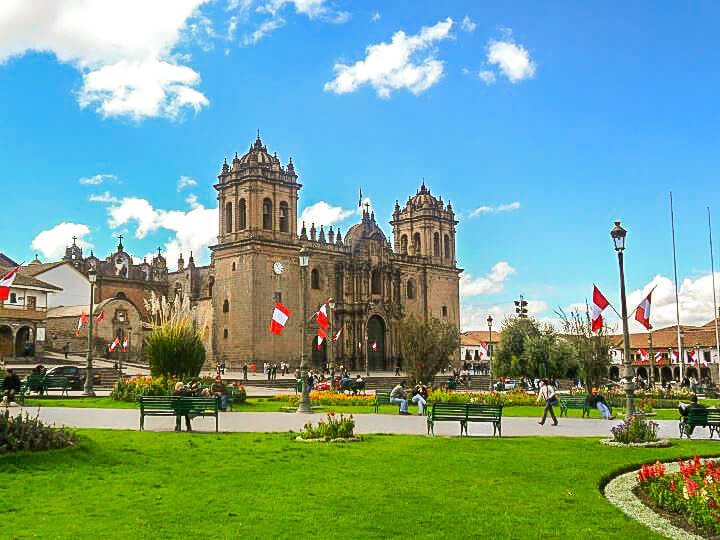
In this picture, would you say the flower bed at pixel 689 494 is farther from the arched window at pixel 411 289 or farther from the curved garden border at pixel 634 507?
the arched window at pixel 411 289

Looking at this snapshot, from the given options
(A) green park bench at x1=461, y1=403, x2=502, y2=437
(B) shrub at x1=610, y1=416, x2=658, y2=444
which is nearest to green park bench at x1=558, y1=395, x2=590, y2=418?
(A) green park bench at x1=461, y1=403, x2=502, y2=437

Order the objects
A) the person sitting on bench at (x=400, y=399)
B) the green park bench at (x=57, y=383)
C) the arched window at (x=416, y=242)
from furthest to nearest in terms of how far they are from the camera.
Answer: the arched window at (x=416, y=242) → the green park bench at (x=57, y=383) → the person sitting on bench at (x=400, y=399)

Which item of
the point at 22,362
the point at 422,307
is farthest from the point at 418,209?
the point at 22,362

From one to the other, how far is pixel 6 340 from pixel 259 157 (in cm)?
2050

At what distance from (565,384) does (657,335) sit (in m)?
28.3

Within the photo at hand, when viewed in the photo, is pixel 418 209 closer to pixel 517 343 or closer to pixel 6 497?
pixel 517 343

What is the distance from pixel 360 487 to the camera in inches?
382

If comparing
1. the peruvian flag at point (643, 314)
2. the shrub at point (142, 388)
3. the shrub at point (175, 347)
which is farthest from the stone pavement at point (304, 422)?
the peruvian flag at point (643, 314)

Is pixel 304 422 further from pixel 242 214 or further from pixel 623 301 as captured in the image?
pixel 242 214

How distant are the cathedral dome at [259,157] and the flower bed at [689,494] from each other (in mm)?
45172

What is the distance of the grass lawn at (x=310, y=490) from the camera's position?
7676 millimetres

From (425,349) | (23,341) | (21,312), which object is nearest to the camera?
(425,349)

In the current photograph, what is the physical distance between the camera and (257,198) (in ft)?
170

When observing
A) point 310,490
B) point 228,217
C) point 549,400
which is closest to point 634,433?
point 549,400
